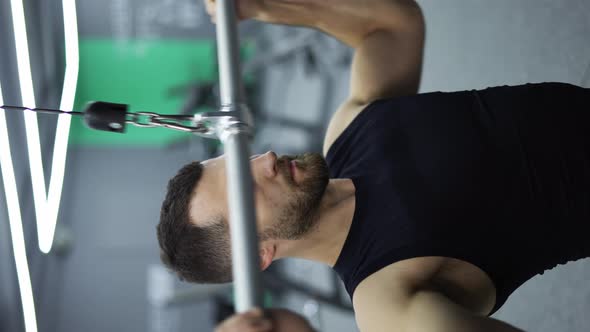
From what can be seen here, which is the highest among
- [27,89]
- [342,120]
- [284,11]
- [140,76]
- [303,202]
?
[284,11]

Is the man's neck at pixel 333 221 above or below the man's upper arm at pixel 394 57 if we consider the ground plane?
below

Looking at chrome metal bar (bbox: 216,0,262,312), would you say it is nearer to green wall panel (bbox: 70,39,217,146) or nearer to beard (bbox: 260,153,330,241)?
beard (bbox: 260,153,330,241)

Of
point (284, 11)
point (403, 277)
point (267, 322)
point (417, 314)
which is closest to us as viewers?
point (267, 322)

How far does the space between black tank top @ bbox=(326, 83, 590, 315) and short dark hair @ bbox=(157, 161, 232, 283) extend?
0.85ft

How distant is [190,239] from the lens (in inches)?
52.6

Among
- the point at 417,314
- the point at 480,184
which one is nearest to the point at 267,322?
the point at 417,314

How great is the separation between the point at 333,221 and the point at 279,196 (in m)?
0.12

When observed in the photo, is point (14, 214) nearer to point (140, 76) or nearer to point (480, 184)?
point (480, 184)

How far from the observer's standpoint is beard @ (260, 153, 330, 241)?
1285mm

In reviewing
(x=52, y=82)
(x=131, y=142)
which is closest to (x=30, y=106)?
(x=52, y=82)

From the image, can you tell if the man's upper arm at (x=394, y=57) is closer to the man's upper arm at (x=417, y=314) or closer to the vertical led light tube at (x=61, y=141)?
the man's upper arm at (x=417, y=314)

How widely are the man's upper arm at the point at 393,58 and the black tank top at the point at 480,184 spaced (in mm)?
115

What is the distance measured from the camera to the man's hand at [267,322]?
0.62m

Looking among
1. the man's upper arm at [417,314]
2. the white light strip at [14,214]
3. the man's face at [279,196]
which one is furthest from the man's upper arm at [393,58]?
the white light strip at [14,214]
